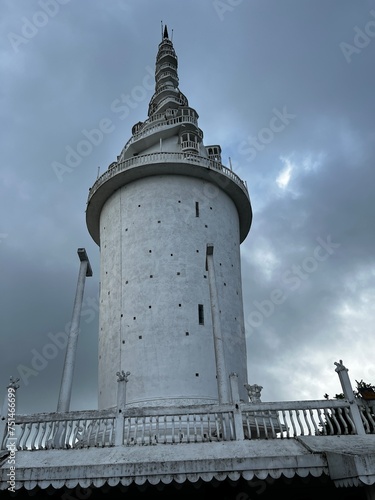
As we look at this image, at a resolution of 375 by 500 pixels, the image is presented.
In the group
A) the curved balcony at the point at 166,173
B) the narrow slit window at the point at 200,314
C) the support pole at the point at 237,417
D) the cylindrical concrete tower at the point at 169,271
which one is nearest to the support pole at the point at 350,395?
the support pole at the point at 237,417

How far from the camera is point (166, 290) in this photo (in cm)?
2225

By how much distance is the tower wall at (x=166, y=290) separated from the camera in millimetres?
20580

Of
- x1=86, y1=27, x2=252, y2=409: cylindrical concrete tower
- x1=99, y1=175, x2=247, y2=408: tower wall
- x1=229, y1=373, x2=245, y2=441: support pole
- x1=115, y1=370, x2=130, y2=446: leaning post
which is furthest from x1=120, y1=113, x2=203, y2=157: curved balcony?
x1=229, y1=373, x2=245, y2=441: support pole

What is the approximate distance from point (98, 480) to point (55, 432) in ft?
8.37

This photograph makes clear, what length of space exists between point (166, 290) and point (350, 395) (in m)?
12.6

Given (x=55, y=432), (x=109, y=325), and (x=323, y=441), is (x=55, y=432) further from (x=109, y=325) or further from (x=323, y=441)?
(x=109, y=325)

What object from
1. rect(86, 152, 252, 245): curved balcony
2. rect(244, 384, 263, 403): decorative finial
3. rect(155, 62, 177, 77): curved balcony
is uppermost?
rect(155, 62, 177, 77): curved balcony

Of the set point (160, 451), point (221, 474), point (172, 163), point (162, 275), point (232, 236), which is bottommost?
point (221, 474)

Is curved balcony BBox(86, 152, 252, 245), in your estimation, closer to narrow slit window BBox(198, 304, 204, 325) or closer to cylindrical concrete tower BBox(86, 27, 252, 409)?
cylindrical concrete tower BBox(86, 27, 252, 409)

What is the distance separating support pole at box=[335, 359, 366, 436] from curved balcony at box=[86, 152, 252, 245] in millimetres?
16494

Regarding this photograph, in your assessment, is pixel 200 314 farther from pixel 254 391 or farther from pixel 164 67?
pixel 164 67

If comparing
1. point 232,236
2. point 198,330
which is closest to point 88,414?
point 198,330

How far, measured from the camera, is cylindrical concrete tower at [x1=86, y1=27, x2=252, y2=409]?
67.6ft

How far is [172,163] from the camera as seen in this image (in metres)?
25.0
